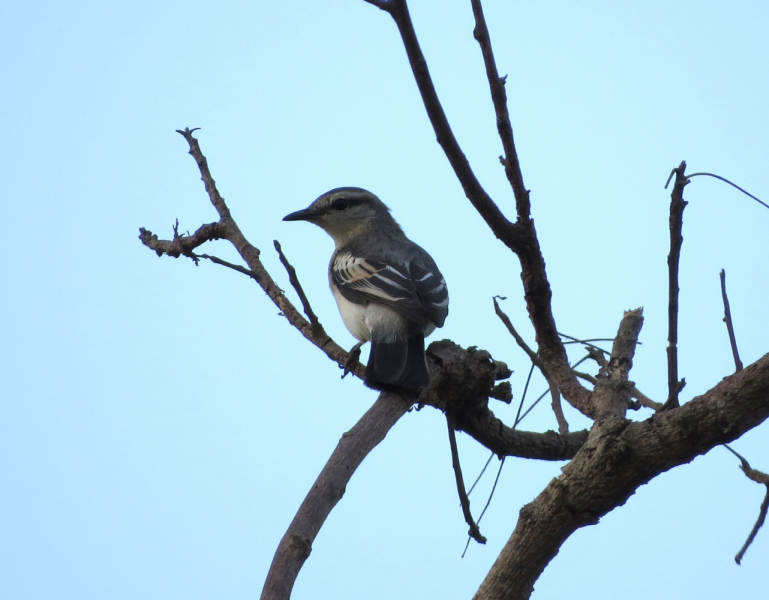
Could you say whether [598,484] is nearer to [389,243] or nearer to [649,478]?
[649,478]

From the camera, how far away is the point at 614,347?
14.6 feet

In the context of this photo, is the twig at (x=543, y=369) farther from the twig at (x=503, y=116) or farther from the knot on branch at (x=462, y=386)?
→ the twig at (x=503, y=116)

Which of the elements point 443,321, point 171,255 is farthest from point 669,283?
point 171,255

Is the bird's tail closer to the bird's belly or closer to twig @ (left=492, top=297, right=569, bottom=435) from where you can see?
the bird's belly

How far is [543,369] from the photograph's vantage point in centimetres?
443

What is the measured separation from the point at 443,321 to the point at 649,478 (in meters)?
2.77

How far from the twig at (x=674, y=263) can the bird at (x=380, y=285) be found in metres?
1.39

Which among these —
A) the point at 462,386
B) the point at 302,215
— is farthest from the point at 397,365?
the point at 302,215

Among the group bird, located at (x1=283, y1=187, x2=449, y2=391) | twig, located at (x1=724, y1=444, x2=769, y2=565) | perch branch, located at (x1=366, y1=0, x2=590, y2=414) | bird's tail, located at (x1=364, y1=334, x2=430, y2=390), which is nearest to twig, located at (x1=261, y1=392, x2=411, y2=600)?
bird's tail, located at (x1=364, y1=334, x2=430, y2=390)

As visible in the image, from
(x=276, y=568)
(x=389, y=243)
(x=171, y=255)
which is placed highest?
(x=389, y=243)

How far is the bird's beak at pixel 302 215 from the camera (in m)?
7.80

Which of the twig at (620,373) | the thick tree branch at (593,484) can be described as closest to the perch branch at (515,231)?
the twig at (620,373)

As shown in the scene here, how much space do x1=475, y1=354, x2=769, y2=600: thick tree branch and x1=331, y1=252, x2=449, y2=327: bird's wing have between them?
2451 millimetres

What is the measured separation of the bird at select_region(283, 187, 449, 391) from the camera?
4672 mm
